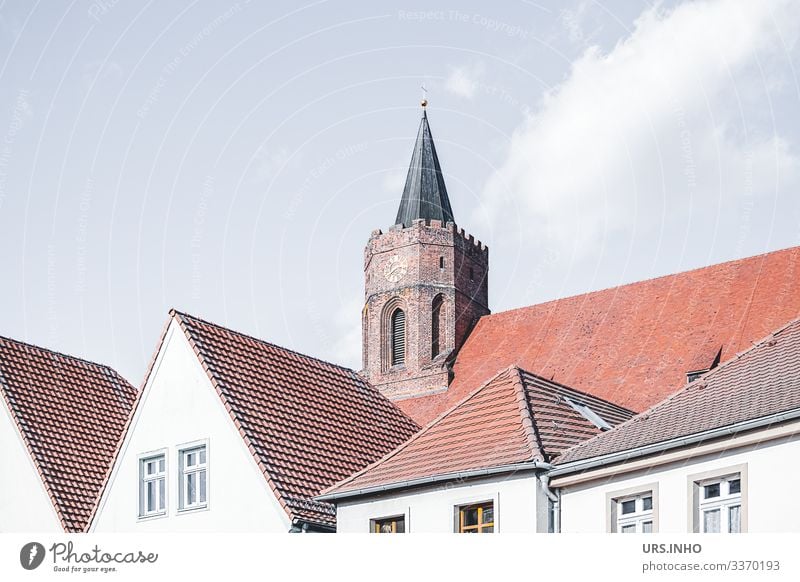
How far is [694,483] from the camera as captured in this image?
21.2 m

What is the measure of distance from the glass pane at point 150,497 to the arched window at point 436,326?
39.0 metres

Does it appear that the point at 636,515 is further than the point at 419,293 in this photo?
No

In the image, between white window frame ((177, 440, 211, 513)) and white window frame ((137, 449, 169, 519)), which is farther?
white window frame ((137, 449, 169, 519))

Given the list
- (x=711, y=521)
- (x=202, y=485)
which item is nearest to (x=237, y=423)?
(x=202, y=485)

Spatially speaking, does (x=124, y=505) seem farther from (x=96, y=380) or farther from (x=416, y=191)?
(x=416, y=191)

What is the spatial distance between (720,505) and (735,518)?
0.97 feet

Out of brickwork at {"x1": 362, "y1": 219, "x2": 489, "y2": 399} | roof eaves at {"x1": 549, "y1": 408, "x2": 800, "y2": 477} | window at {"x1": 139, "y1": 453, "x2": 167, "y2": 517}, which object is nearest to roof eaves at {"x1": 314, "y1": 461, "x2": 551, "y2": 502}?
roof eaves at {"x1": 549, "y1": 408, "x2": 800, "y2": 477}

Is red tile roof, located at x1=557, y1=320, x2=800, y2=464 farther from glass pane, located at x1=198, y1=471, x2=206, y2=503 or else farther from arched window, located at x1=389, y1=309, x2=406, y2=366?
arched window, located at x1=389, y1=309, x2=406, y2=366

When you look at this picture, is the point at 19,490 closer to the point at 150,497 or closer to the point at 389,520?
the point at 150,497

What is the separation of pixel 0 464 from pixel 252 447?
21.6 feet

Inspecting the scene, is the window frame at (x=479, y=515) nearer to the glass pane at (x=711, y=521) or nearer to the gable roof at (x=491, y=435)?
the gable roof at (x=491, y=435)

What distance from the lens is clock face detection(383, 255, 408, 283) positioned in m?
68.0

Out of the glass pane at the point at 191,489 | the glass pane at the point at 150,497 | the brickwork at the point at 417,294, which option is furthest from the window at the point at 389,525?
the brickwork at the point at 417,294

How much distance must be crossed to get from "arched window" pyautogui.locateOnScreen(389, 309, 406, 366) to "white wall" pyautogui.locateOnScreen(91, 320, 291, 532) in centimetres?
3914
